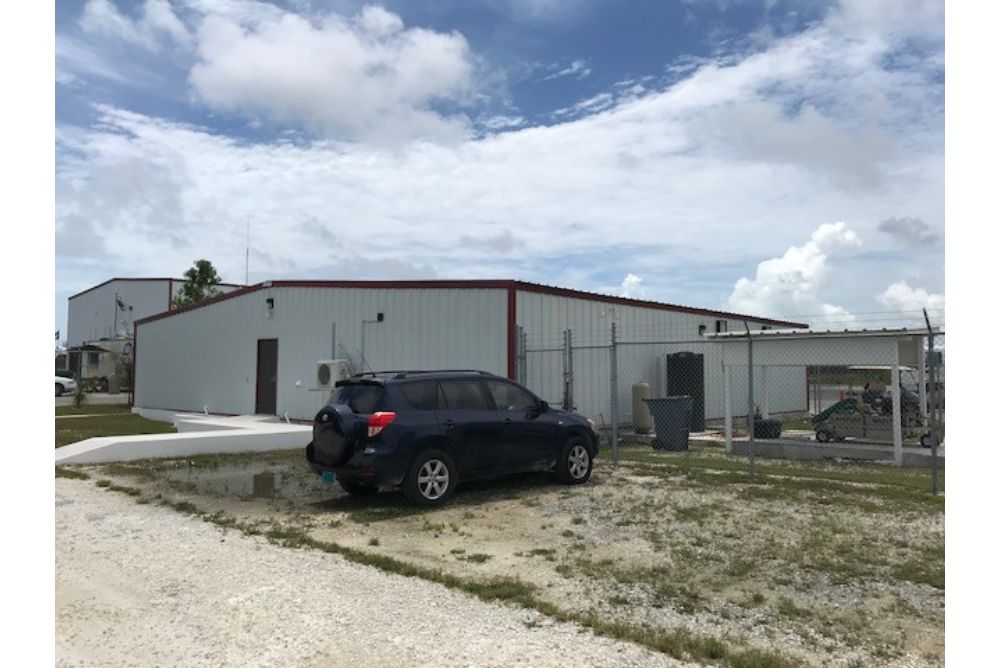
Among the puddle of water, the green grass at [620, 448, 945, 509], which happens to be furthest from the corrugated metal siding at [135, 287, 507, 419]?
the puddle of water

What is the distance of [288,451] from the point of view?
50.2ft

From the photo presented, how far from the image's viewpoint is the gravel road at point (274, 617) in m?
4.54

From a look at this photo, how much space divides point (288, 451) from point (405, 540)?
27.3 feet

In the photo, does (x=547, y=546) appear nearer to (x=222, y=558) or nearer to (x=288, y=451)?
(x=222, y=558)

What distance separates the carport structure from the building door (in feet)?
40.3

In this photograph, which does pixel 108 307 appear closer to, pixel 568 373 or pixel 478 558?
pixel 568 373

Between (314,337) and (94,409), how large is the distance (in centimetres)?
1711

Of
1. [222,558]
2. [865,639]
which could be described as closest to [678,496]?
[865,639]

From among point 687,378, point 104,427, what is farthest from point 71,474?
point 687,378

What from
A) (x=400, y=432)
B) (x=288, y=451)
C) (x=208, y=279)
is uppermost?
(x=208, y=279)

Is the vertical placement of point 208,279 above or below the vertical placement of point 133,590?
above

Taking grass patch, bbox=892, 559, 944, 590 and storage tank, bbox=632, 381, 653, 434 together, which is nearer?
grass patch, bbox=892, 559, 944, 590

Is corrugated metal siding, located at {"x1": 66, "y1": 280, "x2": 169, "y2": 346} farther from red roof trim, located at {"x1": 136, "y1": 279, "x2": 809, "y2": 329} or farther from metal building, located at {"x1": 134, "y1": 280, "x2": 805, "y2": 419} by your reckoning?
red roof trim, located at {"x1": 136, "y1": 279, "x2": 809, "y2": 329}

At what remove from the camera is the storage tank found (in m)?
19.1
